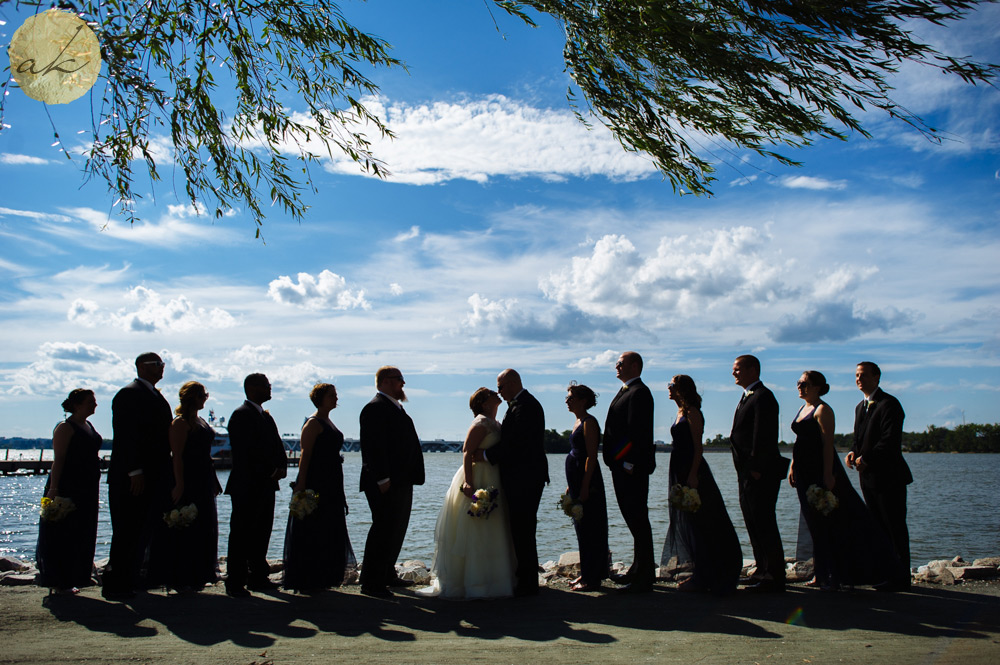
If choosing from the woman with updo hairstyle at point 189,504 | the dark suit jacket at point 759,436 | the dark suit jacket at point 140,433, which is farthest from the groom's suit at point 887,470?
the dark suit jacket at point 140,433

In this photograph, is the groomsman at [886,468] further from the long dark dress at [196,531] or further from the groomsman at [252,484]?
the long dark dress at [196,531]

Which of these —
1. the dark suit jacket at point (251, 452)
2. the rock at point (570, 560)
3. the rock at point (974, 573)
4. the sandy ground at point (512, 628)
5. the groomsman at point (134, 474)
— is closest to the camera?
the sandy ground at point (512, 628)

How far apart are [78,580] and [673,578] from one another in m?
6.22

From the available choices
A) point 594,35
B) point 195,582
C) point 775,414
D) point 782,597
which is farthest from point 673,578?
point 594,35

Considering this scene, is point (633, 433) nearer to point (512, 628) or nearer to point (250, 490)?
point (512, 628)

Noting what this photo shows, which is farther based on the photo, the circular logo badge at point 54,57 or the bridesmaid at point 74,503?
the bridesmaid at point 74,503

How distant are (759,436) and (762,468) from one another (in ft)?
1.09

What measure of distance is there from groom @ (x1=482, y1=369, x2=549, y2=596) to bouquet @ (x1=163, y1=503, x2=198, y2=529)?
3.00 metres

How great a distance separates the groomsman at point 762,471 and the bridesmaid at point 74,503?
21.7 ft

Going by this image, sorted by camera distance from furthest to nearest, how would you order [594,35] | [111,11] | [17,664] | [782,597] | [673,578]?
[673,578] → [782,597] → [594,35] → [111,11] → [17,664]

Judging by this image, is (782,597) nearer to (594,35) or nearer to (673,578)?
(673,578)

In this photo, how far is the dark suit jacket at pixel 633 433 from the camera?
287 inches

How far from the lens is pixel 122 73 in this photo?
5.69 m

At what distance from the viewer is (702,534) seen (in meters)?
7.20
